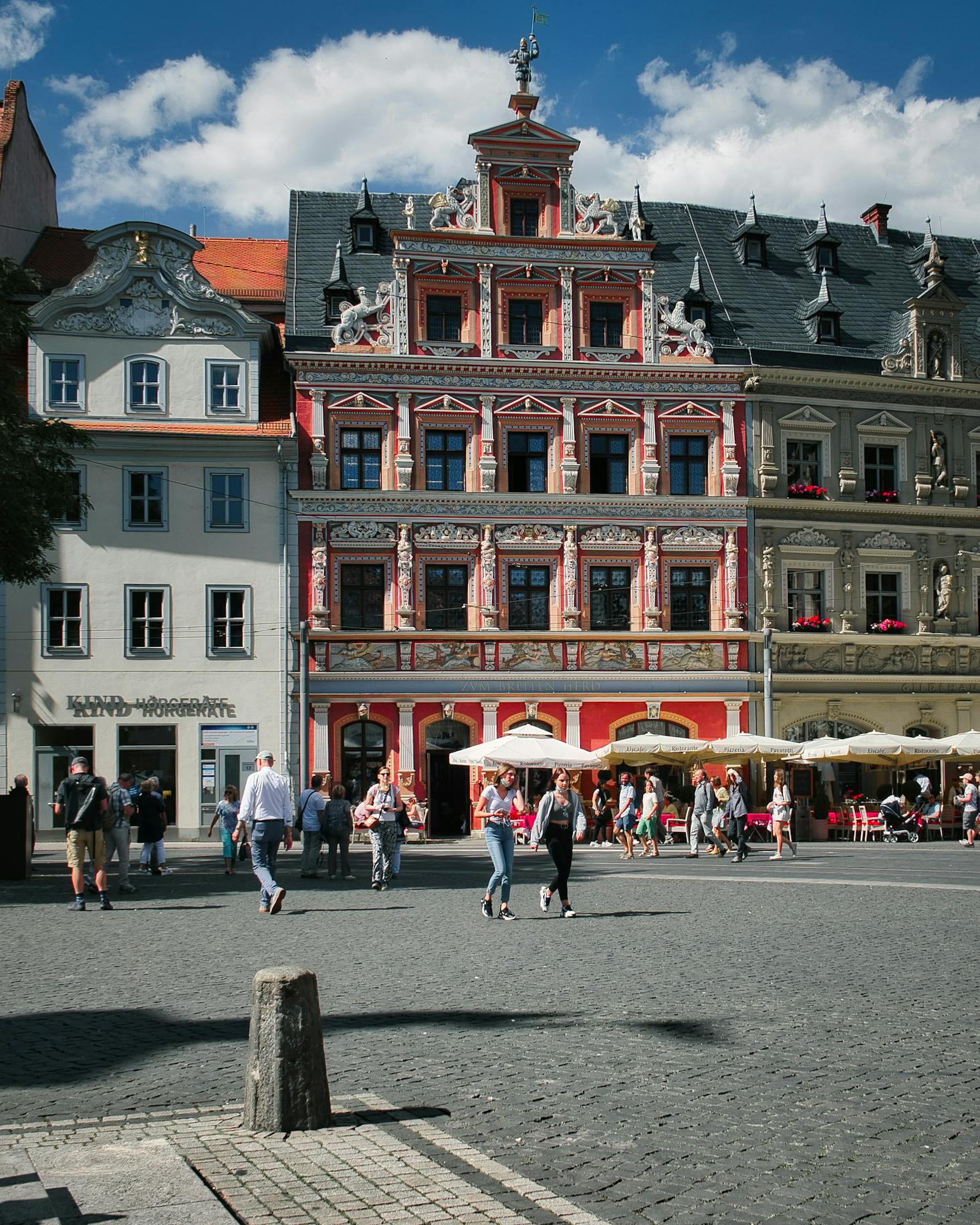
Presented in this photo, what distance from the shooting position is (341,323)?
3762 cm

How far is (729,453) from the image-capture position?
128 feet

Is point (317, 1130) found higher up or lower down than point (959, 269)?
lower down

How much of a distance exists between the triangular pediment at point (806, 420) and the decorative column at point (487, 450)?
8399 millimetres

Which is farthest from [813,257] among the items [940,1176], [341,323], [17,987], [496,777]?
[940,1176]

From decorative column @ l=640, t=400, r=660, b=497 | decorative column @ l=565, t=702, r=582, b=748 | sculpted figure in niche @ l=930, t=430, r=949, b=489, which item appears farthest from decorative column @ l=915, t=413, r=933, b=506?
decorative column @ l=565, t=702, r=582, b=748

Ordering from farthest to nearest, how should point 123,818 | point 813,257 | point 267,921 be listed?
point 813,257
point 123,818
point 267,921

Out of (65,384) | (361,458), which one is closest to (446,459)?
(361,458)

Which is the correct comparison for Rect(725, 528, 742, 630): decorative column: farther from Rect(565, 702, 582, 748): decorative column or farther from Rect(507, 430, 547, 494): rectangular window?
Rect(507, 430, 547, 494): rectangular window

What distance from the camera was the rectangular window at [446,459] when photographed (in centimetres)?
3794

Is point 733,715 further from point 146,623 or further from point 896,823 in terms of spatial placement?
point 146,623

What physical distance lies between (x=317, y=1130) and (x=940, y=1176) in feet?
8.89

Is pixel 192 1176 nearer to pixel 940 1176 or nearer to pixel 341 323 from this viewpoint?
pixel 940 1176

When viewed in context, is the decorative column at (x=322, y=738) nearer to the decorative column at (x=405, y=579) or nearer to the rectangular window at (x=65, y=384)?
the decorative column at (x=405, y=579)

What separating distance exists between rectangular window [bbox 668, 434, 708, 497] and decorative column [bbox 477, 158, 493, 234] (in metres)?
7.80
